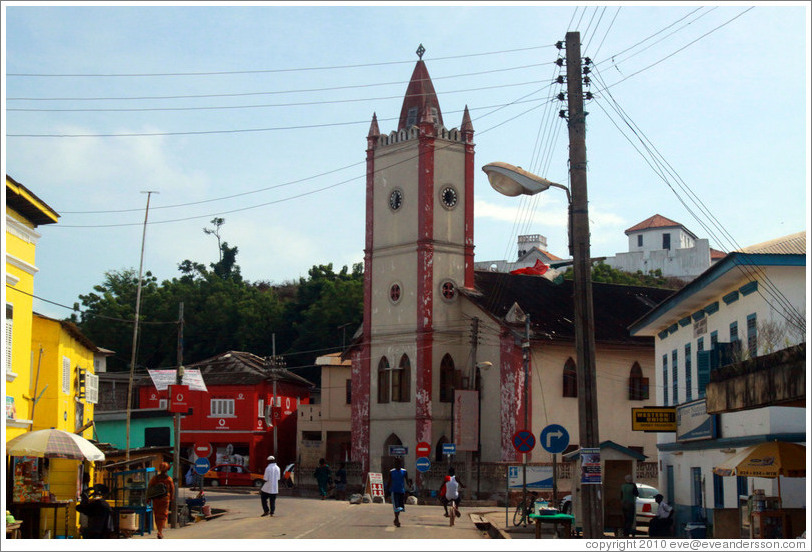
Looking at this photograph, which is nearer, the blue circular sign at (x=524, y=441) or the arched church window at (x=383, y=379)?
the blue circular sign at (x=524, y=441)

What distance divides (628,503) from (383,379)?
31.0 metres

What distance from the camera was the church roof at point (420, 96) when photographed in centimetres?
5800

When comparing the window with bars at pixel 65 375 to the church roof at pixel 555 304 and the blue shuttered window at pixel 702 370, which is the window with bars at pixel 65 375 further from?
the church roof at pixel 555 304

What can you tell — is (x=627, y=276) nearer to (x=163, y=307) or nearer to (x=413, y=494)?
(x=163, y=307)

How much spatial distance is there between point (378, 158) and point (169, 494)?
35.6m

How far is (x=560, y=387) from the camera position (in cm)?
5438

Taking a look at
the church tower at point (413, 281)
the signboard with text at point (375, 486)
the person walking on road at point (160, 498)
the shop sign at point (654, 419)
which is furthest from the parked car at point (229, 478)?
the person walking on road at point (160, 498)

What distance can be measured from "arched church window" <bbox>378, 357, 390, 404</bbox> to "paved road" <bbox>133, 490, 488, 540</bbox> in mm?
16512

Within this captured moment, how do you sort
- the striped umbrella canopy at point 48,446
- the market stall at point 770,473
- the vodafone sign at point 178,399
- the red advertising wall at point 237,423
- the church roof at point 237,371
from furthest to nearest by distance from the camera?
the church roof at point 237,371 < the red advertising wall at point 237,423 < the vodafone sign at point 178,399 < the striped umbrella canopy at point 48,446 < the market stall at point 770,473

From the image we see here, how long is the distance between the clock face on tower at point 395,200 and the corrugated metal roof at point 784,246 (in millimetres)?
33623

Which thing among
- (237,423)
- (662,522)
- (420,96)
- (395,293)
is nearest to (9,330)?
(662,522)

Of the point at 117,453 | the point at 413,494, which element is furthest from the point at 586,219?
the point at 413,494

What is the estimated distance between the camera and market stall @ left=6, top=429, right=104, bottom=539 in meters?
22.3

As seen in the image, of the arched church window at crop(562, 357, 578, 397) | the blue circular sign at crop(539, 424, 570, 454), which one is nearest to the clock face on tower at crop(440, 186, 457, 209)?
the arched church window at crop(562, 357, 578, 397)
